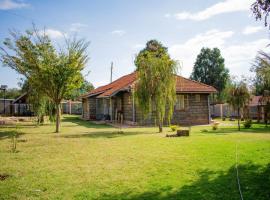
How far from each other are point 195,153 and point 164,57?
9685 millimetres

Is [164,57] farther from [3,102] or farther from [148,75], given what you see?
[3,102]

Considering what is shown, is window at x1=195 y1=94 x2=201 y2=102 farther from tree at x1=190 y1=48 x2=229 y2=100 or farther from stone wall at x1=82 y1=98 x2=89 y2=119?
tree at x1=190 y1=48 x2=229 y2=100

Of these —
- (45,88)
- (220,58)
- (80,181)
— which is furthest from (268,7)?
(220,58)

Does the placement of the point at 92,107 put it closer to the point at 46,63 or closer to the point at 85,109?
the point at 85,109

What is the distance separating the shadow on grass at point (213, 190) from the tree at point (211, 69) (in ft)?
181

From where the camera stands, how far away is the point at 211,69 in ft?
199

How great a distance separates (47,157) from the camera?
32.1 feet

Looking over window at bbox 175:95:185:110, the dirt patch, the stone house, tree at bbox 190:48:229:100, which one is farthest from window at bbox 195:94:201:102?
tree at bbox 190:48:229:100

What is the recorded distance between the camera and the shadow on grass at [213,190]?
571 centimetres

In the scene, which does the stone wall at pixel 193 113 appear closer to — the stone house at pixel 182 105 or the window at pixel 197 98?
the stone house at pixel 182 105

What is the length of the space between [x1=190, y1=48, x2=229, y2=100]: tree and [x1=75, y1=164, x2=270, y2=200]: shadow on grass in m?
55.2

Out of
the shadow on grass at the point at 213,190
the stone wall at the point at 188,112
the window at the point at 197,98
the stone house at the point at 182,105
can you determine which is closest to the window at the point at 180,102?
the stone house at the point at 182,105

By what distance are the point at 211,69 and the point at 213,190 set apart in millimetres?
57057

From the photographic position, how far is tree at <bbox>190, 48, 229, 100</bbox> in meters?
60.4
